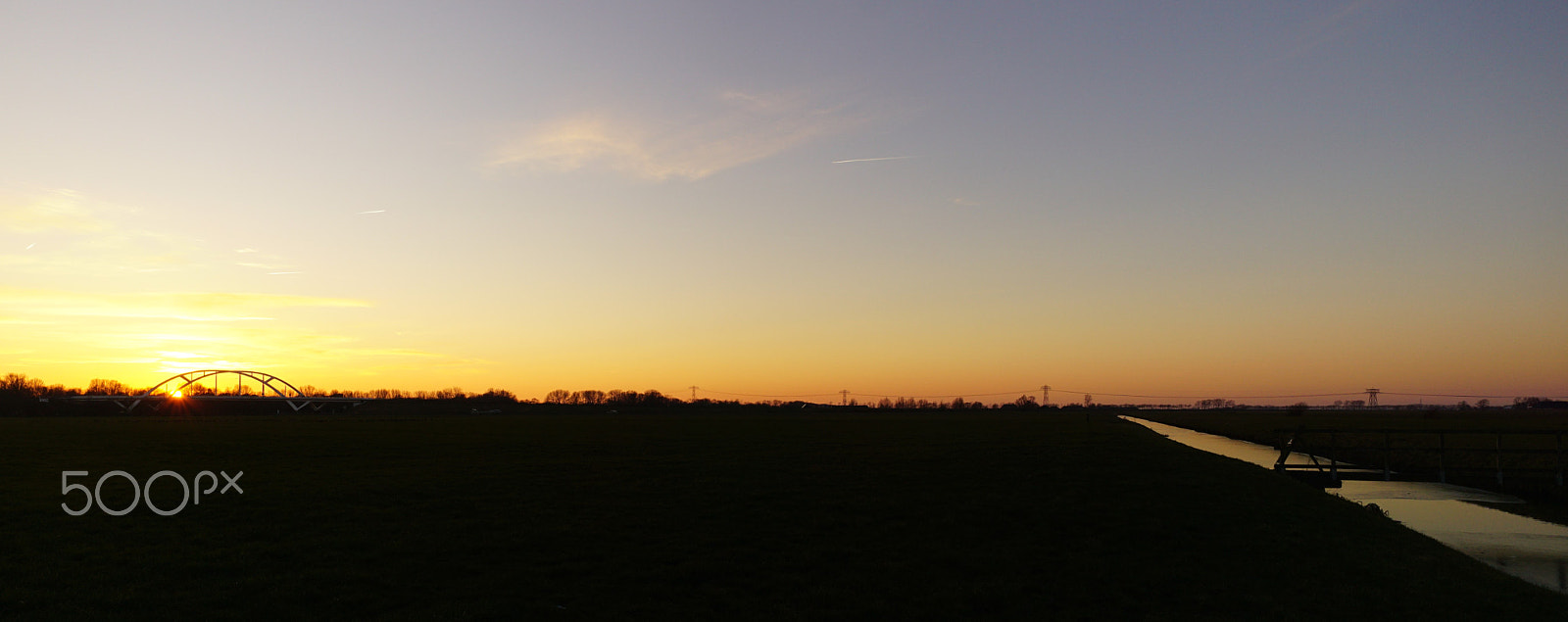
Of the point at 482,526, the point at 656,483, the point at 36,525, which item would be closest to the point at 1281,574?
the point at 482,526

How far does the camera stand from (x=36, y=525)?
22422mm

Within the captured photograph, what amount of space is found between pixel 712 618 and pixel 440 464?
31.5 m

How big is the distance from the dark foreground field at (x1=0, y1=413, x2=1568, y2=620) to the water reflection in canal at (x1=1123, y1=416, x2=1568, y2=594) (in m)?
1.31

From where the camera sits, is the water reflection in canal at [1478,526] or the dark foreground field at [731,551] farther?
the water reflection in canal at [1478,526]

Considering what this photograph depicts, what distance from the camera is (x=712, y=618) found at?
14797 millimetres

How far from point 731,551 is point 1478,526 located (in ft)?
80.2

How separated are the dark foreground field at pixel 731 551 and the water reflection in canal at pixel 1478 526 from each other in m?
1.31

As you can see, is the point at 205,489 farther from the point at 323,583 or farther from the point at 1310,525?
the point at 1310,525

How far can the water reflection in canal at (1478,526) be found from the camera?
2077cm

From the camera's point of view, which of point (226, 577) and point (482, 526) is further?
point (482, 526)

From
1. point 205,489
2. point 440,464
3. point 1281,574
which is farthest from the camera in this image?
point 440,464

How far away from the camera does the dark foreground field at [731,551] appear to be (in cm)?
1568

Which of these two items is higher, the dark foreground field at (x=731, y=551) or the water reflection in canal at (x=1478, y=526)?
the dark foreground field at (x=731, y=551)

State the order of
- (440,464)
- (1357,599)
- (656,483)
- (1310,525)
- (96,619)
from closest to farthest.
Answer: (96,619)
(1357,599)
(1310,525)
(656,483)
(440,464)
